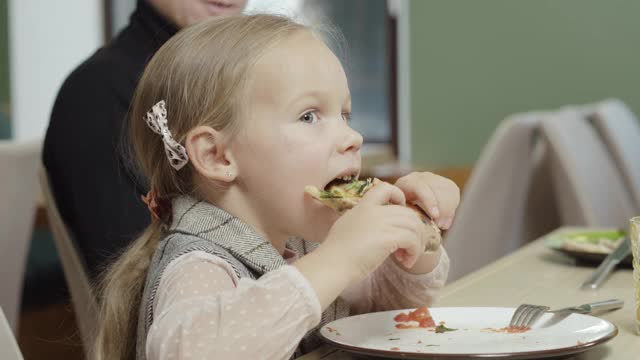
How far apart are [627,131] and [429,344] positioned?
2.53 m

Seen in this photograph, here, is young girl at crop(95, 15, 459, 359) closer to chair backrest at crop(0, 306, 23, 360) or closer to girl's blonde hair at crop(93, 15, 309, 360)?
girl's blonde hair at crop(93, 15, 309, 360)

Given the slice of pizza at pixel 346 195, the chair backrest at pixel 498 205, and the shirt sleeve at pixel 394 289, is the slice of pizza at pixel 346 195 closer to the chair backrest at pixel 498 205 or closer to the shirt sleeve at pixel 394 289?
the shirt sleeve at pixel 394 289

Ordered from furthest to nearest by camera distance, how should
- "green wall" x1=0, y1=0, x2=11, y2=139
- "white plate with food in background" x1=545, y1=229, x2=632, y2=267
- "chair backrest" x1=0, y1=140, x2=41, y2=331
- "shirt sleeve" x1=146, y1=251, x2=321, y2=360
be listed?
1. "green wall" x1=0, y1=0, x2=11, y2=139
2. "chair backrest" x1=0, y1=140, x2=41, y2=331
3. "white plate with food in background" x1=545, y1=229, x2=632, y2=267
4. "shirt sleeve" x1=146, y1=251, x2=321, y2=360

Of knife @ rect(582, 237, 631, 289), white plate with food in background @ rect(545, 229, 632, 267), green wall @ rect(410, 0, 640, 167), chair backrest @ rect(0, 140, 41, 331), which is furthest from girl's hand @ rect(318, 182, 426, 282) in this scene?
green wall @ rect(410, 0, 640, 167)

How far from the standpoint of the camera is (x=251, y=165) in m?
1.04

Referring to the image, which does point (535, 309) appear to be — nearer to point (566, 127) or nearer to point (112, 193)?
point (112, 193)

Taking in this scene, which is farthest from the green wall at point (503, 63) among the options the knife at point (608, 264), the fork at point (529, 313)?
the fork at point (529, 313)

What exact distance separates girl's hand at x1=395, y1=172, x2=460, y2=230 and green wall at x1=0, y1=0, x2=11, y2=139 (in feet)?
12.5

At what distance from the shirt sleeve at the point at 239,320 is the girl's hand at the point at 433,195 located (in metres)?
0.25

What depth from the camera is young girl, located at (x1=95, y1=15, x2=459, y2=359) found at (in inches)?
36.0

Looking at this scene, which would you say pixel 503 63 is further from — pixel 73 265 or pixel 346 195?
pixel 346 195

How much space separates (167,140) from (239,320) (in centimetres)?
30

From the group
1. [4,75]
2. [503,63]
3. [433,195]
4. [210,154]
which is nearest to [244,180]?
[210,154]

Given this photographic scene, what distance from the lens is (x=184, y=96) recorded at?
1064 mm
